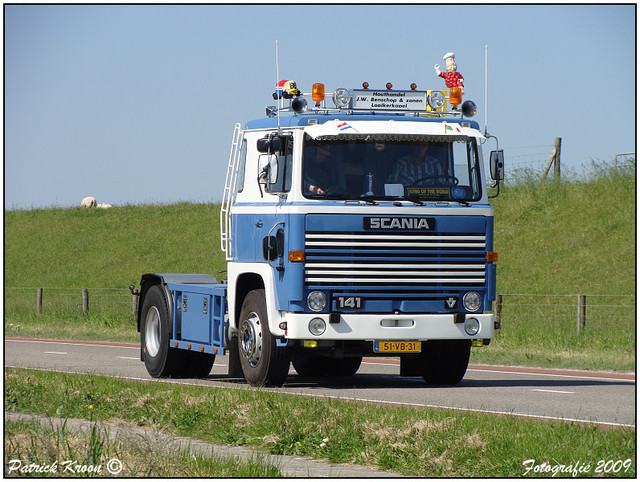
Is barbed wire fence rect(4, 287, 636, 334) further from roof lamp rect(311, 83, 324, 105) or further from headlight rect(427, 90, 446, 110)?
roof lamp rect(311, 83, 324, 105)

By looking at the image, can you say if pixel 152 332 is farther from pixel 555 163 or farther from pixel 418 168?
pixel 555 163

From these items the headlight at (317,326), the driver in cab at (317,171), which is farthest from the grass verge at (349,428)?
the driver in cab at (317,171)

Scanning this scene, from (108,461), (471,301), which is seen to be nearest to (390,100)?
(471,301)

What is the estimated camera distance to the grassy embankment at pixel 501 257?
25156 mm

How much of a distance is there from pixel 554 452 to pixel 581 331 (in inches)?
733

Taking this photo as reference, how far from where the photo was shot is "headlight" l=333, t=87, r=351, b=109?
15.3 meters

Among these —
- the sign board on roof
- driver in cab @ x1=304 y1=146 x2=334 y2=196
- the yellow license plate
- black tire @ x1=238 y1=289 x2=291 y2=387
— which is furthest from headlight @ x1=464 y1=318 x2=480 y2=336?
the sign board on roof

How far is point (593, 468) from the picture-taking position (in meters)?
8.24

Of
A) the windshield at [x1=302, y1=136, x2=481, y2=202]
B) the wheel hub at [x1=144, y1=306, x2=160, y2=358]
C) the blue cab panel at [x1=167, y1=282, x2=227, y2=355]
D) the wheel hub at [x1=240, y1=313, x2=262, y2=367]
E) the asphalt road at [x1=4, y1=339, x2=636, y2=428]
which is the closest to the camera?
the asphalt road at [x1=4, y1=339, x2=636, y2=428]

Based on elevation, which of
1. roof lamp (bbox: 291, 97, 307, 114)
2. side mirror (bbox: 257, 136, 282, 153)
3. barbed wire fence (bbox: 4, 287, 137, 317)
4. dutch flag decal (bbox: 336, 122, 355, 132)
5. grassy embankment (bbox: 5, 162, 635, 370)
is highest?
roof lamp (bbox: 291, 97, 307, 114)

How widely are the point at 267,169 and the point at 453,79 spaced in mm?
3283

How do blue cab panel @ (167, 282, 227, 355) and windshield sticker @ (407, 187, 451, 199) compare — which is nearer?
windshield sticker @ (407, 187, 451, 199)

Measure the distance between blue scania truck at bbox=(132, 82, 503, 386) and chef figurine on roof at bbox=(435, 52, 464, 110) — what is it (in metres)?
0.24

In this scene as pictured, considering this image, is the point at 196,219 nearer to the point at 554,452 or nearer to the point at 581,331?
the point at 581,331
